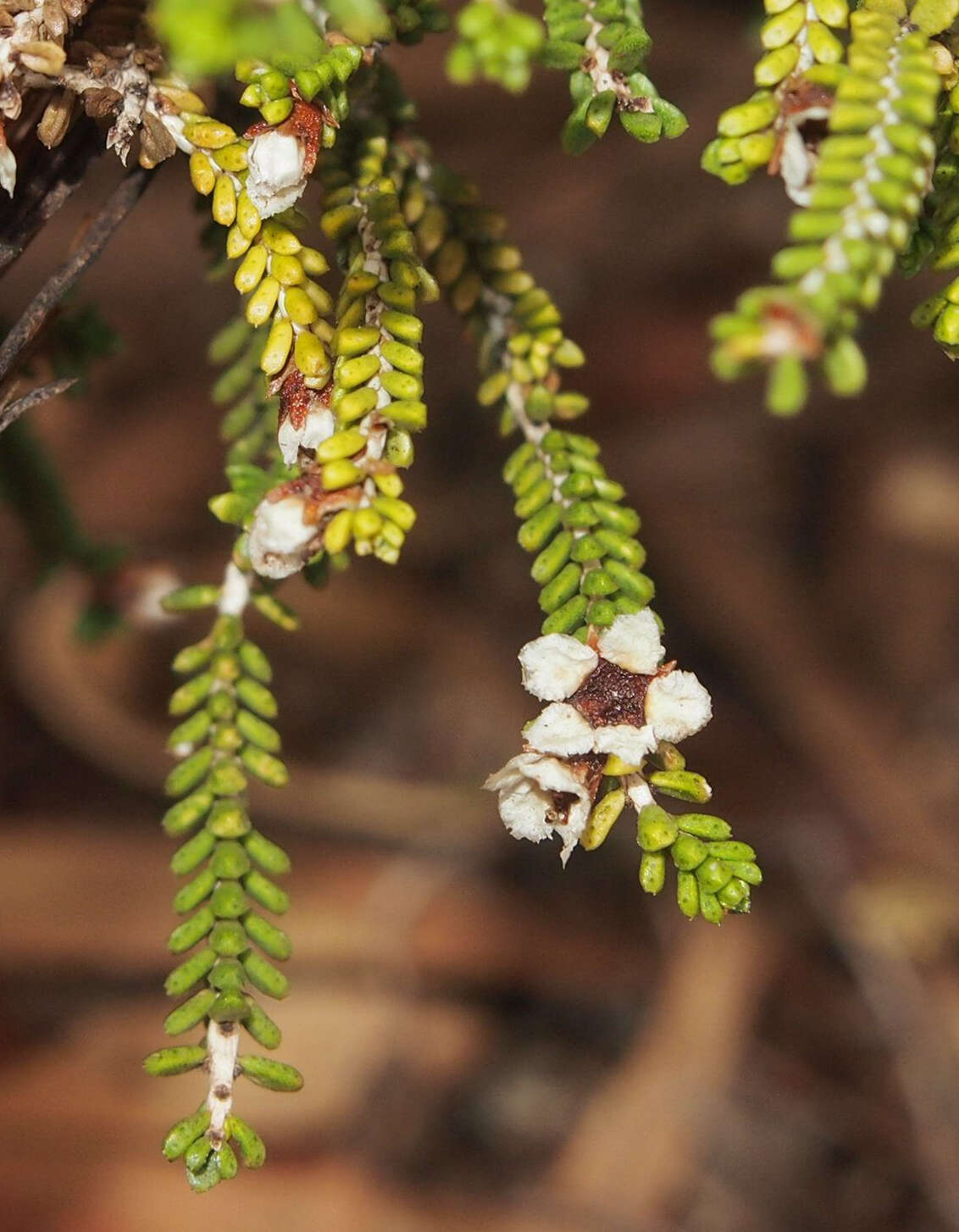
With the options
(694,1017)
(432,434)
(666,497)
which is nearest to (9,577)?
(432,434)

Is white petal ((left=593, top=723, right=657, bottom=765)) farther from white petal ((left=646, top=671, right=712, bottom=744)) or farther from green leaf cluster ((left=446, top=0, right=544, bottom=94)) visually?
green leaf cluster ((left=446, top=0, right=544, bottom=94))

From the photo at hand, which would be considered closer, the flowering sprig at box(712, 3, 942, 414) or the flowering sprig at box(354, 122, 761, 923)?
the flowering sprig at box(712, 3, 942, 414)

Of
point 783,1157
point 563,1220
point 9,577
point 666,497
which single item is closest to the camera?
point 563,1220

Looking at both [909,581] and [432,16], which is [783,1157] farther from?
[432,16]

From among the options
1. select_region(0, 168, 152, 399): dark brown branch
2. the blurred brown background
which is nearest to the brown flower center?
select_region(0, 168, 152, 399): dark brown branch

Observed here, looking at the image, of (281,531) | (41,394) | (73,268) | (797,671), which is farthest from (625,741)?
(797,671)

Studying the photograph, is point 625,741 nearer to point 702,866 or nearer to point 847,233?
point 702,866
